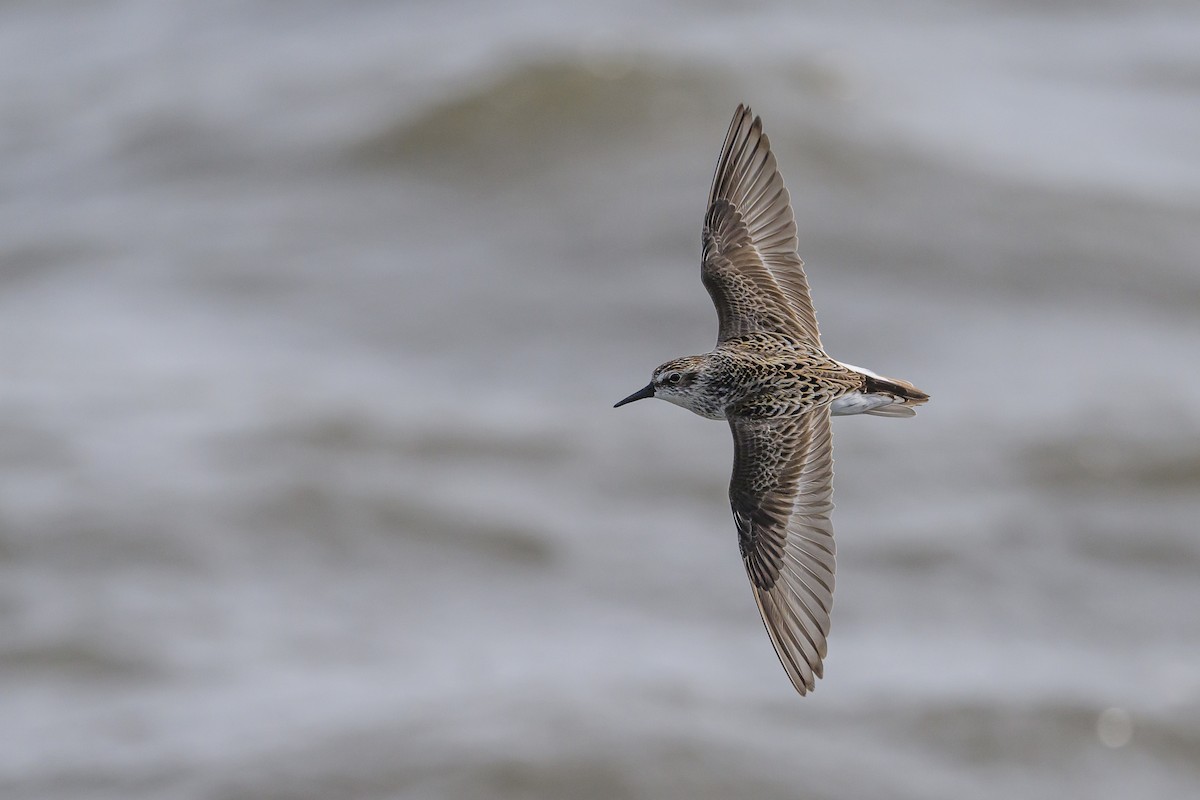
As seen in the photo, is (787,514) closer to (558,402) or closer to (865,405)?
(865,405)

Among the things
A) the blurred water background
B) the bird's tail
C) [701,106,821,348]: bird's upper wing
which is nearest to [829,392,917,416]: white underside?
the bird's tail

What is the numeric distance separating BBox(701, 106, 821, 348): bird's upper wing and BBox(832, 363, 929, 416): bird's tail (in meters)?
0.38

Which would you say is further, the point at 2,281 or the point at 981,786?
the point at 2,281

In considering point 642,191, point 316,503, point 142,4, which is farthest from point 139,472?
point 142,4

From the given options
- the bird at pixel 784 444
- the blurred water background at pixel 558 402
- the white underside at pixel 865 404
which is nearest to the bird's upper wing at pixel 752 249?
the bird at pixel 784 444

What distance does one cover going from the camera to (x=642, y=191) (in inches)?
612

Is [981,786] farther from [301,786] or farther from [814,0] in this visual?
[814,0]

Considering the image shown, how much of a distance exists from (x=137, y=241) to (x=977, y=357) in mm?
7536

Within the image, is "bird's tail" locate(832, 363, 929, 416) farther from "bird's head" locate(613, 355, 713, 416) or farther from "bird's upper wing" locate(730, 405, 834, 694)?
"bird's head" locate(613, 355, 713, 416)

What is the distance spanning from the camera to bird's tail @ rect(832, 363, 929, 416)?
4965mm

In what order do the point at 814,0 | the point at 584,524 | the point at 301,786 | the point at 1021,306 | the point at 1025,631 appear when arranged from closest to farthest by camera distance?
the point at 301,786 → the point at 1025,631 → the point at 584,524 → the point at 1021,306 → the point at 814,0

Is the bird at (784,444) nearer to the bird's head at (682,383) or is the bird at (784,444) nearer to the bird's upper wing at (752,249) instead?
the bird's head at (682,383)

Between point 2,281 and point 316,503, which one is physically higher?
point 2,281

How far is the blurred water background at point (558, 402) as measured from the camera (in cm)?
1164
